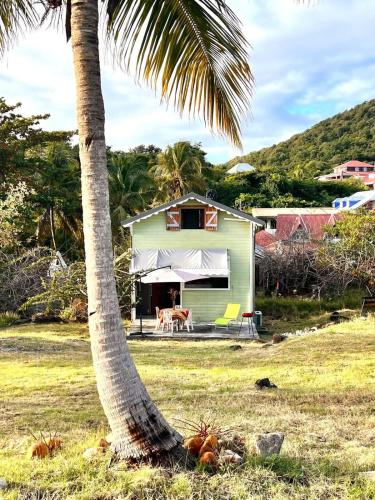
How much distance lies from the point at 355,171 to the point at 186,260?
9117 centimetres

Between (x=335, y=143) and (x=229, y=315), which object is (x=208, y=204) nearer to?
(x=229, y=315)

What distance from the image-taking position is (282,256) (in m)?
25.7

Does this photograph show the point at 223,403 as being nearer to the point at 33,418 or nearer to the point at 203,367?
the point at 33,418

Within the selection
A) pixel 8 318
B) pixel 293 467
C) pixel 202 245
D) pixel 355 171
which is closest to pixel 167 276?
pixel 202 245

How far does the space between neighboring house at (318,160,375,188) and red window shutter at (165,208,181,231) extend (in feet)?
256

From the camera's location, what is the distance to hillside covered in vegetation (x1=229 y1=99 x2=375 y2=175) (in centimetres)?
10694

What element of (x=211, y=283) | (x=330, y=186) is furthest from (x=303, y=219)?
(x=330, y=186)

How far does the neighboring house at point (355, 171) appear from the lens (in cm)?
9494

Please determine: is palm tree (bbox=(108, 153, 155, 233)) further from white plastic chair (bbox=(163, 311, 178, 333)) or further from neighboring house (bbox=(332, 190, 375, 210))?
neighboring house (bbox=(332, 190, 375, 210))

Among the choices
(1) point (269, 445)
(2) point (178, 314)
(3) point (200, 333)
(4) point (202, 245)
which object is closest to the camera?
(1) point (269, 445)

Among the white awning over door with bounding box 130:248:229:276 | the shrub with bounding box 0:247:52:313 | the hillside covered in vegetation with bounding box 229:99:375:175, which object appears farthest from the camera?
the hillside covered in vegetation with bounding box 229:99:375:175

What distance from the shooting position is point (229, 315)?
1872cm

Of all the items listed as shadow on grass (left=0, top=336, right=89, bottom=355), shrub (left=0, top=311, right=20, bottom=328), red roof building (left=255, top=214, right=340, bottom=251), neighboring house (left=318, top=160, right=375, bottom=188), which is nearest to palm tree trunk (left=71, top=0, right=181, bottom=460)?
shadow on grass (left=0, top=336, right=89, bottom=355)

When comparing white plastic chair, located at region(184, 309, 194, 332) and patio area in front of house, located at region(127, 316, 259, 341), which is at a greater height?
white plastic chair, located at region(184, 309, 194, 332)
